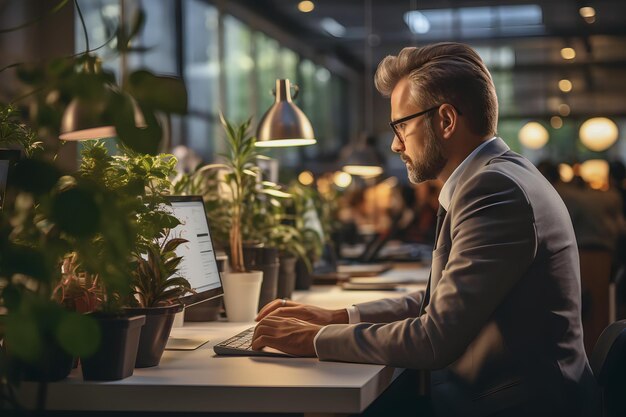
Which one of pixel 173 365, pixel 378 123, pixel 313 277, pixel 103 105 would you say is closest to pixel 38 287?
pixel 103 105

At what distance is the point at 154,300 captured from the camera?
2.01m

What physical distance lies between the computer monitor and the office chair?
1077 millimetres

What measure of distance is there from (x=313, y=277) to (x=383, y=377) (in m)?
2.31

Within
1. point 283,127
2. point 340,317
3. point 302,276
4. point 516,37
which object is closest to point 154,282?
point 340,317

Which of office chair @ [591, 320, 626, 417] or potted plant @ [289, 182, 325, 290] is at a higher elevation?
potted plant @ [289, 182, 325, 290]

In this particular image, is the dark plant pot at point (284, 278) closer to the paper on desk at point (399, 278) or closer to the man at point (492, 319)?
the paper on desk at point (399, 278)

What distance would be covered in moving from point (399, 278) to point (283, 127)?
4.89 ft

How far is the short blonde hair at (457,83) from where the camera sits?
86.3 inches

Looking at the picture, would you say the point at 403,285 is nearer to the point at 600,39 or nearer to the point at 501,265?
the point at 501,265

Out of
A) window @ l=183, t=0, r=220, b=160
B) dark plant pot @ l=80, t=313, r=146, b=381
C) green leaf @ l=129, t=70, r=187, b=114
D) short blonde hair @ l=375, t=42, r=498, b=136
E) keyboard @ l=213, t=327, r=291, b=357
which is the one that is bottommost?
keyboard @ l=213, t=327, r=291, b=357

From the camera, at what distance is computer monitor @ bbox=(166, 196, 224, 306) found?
98.7 inches

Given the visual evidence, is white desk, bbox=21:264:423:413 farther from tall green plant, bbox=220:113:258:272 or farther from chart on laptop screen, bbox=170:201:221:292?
tall green plant, bbox=220:113:258:272

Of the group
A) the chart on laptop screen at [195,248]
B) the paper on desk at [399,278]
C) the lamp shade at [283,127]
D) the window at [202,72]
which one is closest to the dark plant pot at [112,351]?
the chart on laptop screen at [195,248]

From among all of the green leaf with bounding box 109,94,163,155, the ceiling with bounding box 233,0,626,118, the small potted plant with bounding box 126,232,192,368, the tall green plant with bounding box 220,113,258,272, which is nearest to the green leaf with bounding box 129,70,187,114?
the green leaf with bounding box 109,94,163,155
